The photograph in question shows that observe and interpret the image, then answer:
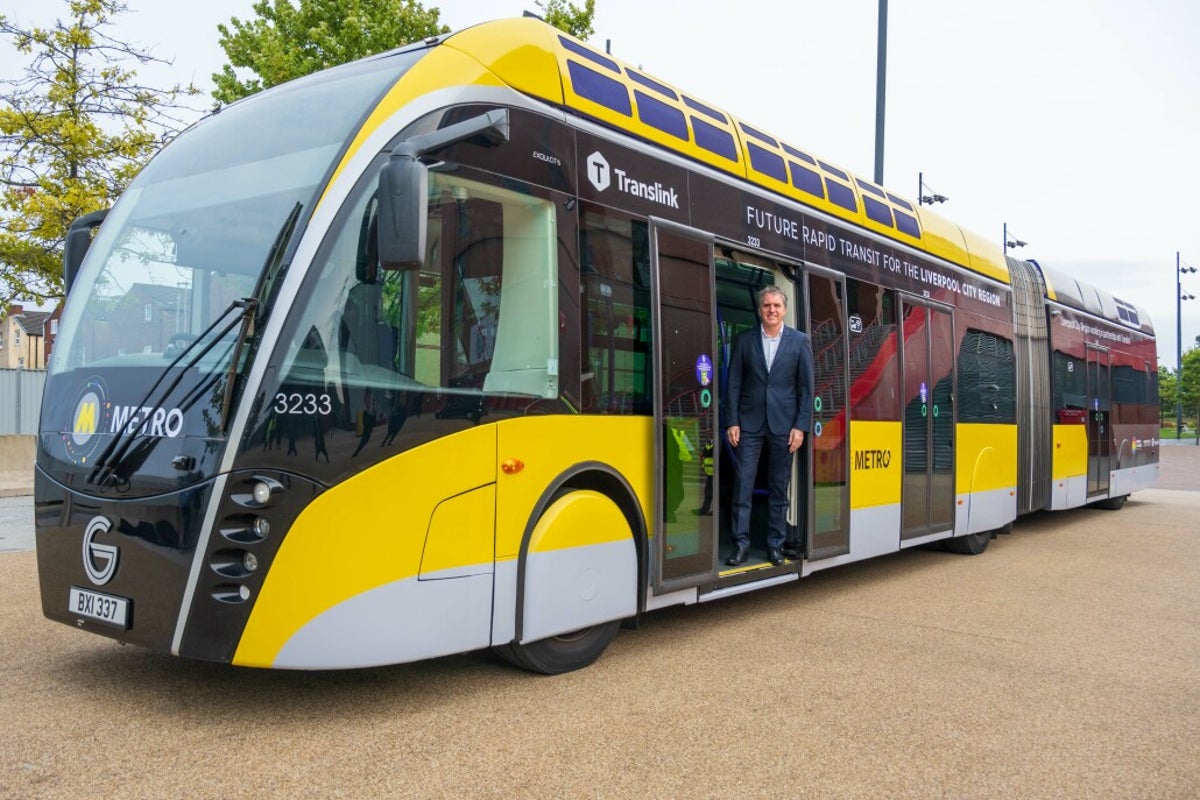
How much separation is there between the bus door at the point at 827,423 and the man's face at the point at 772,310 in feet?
1.75

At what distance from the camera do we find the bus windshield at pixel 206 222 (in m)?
4.43

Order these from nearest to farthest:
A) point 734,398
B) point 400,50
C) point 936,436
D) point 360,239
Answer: point 360,239 < point 400,50 < point 734,398 < point 936,436

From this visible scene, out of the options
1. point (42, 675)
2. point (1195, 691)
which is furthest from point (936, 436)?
point (42, 675)

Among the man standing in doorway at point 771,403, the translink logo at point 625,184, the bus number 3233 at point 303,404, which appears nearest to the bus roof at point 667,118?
the translink logo at point 625,184

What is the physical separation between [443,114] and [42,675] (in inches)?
132

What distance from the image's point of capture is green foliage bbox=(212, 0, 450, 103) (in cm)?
1623

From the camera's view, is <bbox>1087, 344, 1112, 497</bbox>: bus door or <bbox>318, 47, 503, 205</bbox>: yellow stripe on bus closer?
<bbox>318, 47, 503, 205</bbox>: yellow stripe on bus

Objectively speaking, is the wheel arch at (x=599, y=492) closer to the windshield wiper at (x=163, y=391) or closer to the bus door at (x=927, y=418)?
the windshield wiper at (x=163, y=391)

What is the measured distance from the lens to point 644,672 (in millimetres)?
5395

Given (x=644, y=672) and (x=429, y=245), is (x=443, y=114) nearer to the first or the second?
(x=429, y=245)

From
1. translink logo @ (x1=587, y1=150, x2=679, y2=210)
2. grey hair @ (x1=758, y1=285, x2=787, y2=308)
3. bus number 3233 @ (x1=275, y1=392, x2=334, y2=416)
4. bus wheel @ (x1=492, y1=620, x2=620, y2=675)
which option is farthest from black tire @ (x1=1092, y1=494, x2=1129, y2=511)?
bus number 3233 @ (x1=275, y1=392, x2=334, y2=416)

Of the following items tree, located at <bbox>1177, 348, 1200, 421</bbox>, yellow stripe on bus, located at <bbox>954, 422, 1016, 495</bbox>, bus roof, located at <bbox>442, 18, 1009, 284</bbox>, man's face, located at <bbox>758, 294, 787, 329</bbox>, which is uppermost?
tree, located at <bbox>1177, 348, 1200, 421</bbox>

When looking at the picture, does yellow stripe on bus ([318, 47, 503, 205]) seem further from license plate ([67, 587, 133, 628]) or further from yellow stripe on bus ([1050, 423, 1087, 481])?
yellow stripe on bus ([1050, 423, 1087, 481])

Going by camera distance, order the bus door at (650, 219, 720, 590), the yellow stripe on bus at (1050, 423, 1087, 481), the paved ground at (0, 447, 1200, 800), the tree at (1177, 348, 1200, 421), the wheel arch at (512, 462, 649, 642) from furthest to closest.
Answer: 1. the tree at (1177, 348, 1200, 421)
2. the yellow stripe on bus at (1050, 423, 1087, 481)
3. the bus door at (650, 219, 720, 590)
4. the wheel arch at (512, 462, 649, 642)
5. the paved ground at (0, 447, 1200, 800)
